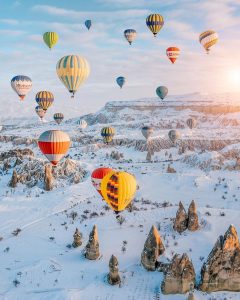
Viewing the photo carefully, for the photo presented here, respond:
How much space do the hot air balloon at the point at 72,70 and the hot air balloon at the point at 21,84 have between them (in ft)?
49.7

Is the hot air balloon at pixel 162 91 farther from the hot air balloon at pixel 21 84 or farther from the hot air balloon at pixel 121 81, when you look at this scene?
the hot air balloon at pixel 21 84

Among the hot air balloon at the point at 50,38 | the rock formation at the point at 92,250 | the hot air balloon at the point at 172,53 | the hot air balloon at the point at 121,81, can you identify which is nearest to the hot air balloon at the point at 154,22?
the hot air balloon at the point at 172,53

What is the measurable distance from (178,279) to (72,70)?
73.6ft

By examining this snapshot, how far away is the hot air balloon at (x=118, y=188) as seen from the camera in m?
21.3

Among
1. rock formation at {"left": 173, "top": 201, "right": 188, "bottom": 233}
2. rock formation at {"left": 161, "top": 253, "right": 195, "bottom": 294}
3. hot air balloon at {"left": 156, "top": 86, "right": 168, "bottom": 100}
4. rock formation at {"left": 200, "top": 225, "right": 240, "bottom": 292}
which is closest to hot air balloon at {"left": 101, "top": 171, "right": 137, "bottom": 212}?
rock formation at {"left": 173, "top": 201, "right": 188, "bottom": 233}

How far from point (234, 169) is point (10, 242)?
97.6ft

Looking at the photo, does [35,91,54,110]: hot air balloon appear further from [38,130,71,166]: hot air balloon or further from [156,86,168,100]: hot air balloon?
[156,86,168,100]: hot air balloon

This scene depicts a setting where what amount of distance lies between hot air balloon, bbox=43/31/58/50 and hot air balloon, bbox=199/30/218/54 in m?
20.9

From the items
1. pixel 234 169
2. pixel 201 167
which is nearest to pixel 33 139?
pixel 201 167

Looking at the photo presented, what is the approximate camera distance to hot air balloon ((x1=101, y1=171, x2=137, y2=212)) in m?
21.3

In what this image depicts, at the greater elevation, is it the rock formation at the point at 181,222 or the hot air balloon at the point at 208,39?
the hot air balloon at the point at 208,39

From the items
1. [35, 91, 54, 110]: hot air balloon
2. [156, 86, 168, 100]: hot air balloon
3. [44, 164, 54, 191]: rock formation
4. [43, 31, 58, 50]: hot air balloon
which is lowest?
[44, 164, 54, 191]: rock formation

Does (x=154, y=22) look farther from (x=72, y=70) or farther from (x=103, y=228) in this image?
(x=103, y=228)

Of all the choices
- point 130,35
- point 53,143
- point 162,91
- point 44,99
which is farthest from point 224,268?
point 162,91
